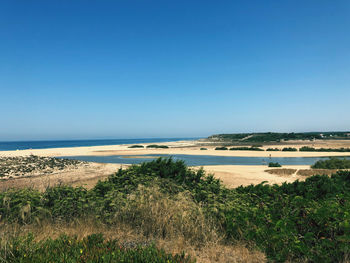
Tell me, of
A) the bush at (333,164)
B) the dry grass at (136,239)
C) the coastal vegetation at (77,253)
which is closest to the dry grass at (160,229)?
the dry grass at (136,239)

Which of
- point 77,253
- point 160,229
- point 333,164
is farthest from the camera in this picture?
point 333,164

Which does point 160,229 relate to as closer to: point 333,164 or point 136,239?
point 136,239

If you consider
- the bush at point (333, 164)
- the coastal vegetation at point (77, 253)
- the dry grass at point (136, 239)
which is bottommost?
the bush at point (333, 164)

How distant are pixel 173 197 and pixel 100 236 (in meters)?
2.19

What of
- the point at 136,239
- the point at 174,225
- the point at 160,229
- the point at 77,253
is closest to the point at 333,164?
the point at 174,225

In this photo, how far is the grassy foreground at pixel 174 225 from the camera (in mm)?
3594

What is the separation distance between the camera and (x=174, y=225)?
493 centimetres

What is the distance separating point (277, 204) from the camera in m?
5.46

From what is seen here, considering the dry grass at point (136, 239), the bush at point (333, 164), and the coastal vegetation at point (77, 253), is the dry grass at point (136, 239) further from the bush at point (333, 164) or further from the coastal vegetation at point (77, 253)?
the bush at point (333, 164)

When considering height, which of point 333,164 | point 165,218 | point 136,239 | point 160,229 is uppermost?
point 165,218

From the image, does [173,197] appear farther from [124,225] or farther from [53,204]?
[53,204]

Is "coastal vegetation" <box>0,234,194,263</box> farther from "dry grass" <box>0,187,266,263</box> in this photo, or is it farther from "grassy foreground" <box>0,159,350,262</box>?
"dry grass" <box>0,187,266,263</box>

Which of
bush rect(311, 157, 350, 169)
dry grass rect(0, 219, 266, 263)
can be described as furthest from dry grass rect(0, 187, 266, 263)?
bush rect(311, 157, 350, 169)

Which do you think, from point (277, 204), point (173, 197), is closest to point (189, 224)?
point (173, 197)
